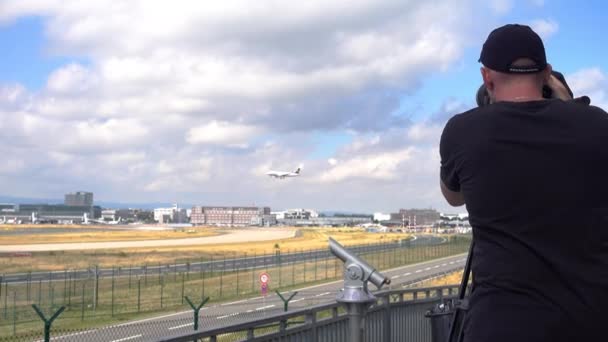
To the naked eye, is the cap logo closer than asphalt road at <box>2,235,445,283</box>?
Yes

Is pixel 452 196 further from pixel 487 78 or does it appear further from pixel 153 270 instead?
pixel 153 270

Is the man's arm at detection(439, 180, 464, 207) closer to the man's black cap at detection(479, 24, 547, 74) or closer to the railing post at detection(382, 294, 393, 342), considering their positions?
the man's black cap at detection(479, 24, 547, 74)

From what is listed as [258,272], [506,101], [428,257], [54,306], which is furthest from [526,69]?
[428,257]

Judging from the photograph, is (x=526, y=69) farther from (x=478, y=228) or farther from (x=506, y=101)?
(x=478, y=228)

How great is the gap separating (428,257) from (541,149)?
182 ft

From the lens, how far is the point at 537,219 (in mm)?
2324

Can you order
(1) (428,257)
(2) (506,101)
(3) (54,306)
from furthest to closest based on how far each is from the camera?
1. (1) (428,257)
2. (3) (54,306)
3. (2) (506,101)

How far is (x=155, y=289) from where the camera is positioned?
3897 cm

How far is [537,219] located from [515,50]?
57cm

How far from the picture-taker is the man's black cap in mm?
2512

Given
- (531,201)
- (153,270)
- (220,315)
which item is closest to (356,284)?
(531,201)

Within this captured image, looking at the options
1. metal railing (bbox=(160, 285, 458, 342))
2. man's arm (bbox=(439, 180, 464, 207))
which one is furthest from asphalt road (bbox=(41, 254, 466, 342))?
man's arm (bbox=(439, 180, 464, 207))

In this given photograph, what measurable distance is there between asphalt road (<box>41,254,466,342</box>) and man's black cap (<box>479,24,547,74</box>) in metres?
3.29

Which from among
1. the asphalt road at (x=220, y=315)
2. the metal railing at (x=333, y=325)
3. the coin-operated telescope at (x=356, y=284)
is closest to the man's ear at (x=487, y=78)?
the coin-operated telescope at (x=356, y=284)
